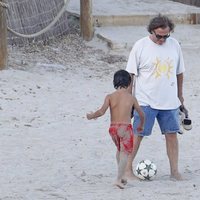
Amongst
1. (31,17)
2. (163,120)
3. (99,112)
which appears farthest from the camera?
(31,17)

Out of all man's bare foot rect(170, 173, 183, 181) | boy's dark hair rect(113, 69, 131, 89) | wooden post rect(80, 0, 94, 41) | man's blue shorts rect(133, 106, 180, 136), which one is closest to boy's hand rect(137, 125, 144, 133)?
man's blue shorts rect(133, 106, 180, 136)

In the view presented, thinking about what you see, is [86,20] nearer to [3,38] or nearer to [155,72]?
[3,38]

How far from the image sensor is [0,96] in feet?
33.4

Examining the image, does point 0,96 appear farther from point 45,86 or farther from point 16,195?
point 16,195

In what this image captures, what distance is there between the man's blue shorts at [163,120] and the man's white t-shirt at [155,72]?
6 centimetres

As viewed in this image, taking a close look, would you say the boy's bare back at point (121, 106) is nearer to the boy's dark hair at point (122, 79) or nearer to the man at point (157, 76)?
the boy's dark hair at point (122, 79)

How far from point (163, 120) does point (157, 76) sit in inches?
16.3

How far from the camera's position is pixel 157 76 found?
6.88m

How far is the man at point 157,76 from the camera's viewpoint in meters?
6.87

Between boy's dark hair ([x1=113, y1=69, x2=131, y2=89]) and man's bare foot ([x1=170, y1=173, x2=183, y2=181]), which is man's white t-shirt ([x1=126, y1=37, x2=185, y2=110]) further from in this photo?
man's bare foot ([x1=170, y1=173, x2=183, y2=181])

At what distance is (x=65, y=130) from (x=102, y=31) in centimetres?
585

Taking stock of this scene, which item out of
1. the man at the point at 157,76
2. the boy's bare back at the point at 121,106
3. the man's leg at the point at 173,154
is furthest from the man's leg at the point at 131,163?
the boy's bare back at the point at 121,106

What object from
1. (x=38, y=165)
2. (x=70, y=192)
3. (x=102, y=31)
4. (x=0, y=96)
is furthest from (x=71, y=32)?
(x=70, y=192)

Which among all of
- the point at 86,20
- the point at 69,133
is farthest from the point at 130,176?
the point at 86,20
